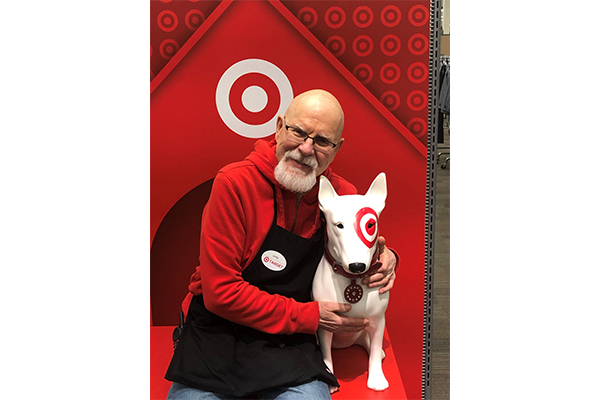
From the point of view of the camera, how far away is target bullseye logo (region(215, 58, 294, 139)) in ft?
9.40

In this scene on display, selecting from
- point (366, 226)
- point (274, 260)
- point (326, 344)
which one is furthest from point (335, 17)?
point (326, 344)

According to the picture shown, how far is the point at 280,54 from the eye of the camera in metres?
2.85

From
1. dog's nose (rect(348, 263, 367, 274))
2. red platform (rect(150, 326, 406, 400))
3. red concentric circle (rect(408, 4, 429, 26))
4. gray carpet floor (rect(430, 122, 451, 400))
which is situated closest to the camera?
dog's nose (rect(348, 263, 367, 274))

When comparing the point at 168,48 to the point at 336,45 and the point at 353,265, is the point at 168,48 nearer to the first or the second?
the point at 336,45

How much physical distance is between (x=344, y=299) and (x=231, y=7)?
5.19 ft

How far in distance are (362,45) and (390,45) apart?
0.48 ft

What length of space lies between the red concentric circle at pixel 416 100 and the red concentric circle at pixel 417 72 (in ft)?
0.20

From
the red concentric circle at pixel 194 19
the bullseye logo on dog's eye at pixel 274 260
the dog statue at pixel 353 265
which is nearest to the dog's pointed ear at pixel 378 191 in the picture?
the dog statue at pixel 353 265

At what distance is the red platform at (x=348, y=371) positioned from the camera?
246 centimetres

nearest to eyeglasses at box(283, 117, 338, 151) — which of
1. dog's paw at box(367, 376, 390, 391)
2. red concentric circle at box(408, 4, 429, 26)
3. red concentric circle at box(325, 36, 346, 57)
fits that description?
red concentric circle at box(325, 36, 346, 57)

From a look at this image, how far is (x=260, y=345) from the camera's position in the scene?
2.36 metres

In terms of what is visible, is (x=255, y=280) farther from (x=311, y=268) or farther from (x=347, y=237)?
(x=347, y=237)

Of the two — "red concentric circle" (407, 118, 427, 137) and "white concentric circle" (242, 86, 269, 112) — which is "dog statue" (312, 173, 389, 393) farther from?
"white concentric circle" (242, 86, 269, 112)

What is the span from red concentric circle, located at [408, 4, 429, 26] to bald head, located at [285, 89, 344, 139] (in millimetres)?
802
